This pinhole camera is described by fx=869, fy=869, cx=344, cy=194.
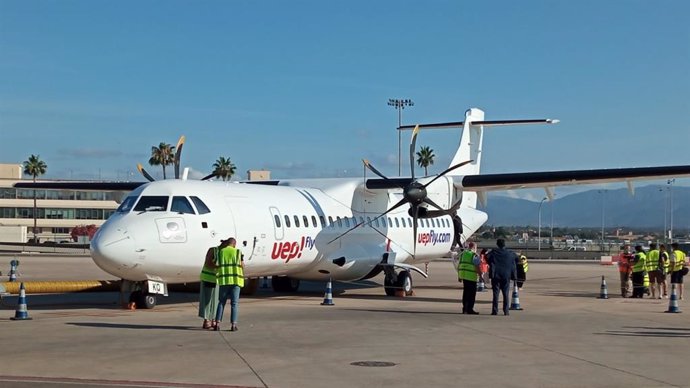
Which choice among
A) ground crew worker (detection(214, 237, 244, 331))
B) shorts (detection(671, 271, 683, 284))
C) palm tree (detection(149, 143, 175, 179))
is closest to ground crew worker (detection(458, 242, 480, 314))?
ground crew worker (detection(214, 237, 244, 331))

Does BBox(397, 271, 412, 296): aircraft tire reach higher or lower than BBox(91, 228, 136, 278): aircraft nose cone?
lower

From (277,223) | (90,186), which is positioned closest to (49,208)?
(90,186)

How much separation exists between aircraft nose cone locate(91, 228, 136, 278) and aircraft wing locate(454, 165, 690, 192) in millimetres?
11265

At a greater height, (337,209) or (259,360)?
(337,209)

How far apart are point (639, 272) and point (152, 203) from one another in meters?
13.8

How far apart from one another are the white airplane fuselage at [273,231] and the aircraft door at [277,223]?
24 mm

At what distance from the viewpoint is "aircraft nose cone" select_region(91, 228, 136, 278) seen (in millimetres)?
16375

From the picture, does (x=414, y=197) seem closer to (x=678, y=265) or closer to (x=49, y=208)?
(x=678, y=265)

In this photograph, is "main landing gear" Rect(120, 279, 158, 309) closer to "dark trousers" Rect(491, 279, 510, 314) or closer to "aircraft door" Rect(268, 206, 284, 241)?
"aircraft door" Rect(268, 206, 284, 241)

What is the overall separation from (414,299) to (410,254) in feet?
12.4

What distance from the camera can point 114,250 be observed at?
53.8 feet

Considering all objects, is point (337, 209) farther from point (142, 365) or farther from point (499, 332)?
point (142, 365)

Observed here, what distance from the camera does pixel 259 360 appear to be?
11.2m

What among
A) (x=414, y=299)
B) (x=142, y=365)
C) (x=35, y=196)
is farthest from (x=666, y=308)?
(x=35, y=196)
